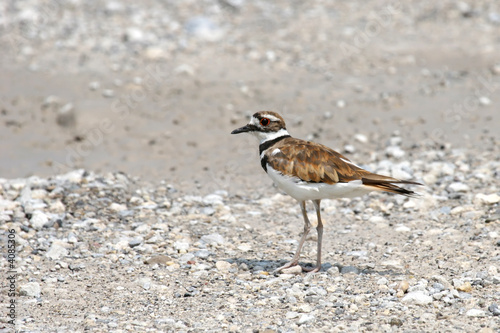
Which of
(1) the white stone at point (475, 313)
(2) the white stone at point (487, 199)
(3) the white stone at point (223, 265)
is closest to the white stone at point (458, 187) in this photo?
(2) the white stone at point (487, 199)

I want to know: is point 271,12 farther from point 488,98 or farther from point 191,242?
point 191,242

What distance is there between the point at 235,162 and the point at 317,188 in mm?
4270

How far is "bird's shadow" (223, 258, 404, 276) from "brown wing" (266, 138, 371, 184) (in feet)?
3.28

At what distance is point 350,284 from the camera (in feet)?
19.1

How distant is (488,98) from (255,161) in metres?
5.12

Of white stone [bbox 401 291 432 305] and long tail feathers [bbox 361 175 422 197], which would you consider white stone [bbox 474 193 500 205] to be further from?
white stone [bbox 401 291 432 305]

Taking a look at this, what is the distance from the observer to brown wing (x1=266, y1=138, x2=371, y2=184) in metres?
5.91

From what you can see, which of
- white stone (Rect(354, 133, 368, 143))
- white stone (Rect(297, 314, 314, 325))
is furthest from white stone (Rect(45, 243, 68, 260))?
white stone (Rect(354, 133, 368, 143))

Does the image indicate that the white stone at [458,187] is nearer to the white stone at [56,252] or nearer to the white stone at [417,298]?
the white stone at [417,298]

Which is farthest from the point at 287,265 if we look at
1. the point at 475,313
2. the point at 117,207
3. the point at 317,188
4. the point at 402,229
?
the point at 117,207

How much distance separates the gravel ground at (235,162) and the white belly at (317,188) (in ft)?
2.71

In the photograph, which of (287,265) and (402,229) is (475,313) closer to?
(287,265)

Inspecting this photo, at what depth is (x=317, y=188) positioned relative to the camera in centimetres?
598

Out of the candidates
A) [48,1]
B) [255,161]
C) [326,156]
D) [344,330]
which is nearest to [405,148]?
[255,161]
